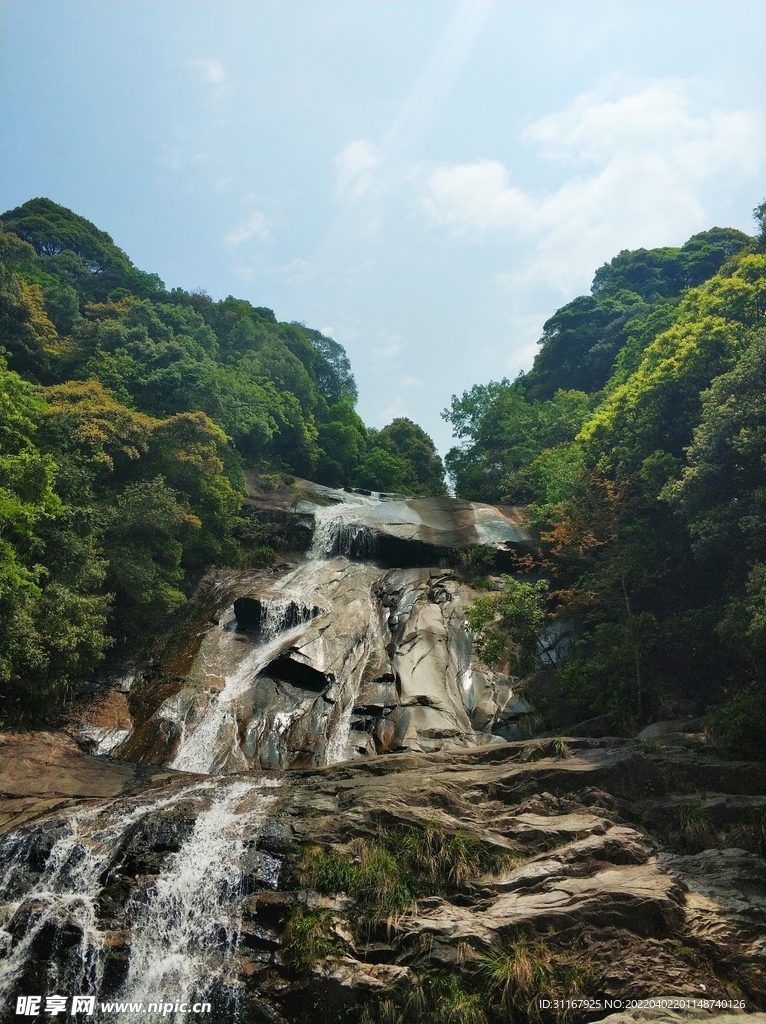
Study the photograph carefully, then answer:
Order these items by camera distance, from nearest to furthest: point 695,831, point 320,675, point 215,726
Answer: point 695,831
point 215,726
point 320,675

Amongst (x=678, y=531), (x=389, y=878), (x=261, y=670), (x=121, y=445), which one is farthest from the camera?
(x=121, y=445)

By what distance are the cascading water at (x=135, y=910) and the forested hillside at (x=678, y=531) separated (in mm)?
9424

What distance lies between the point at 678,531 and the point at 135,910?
15.4 metres

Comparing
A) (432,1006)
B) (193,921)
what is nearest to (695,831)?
(432,1006)

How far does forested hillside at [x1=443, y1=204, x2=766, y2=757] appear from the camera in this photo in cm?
1367

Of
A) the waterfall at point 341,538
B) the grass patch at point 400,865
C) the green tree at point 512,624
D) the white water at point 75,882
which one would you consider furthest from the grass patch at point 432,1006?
the waterfall at point 341,538

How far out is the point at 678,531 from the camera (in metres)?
17.0

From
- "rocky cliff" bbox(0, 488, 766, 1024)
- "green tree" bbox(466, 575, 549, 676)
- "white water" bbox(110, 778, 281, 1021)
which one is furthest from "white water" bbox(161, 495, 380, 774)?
"white water" bbox(110, 778, 281, 1021)

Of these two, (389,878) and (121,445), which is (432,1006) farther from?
(121,445)

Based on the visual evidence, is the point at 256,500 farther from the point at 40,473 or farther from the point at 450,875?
the point at 450,875

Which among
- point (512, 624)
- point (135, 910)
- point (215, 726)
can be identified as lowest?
point (135, 910)

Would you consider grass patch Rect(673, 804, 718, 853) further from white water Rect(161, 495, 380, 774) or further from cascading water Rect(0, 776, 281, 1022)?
white water Rect(161, 495, 380, 774)

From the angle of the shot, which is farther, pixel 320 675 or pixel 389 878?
pixel 320 675

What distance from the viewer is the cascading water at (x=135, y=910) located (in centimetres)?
834
